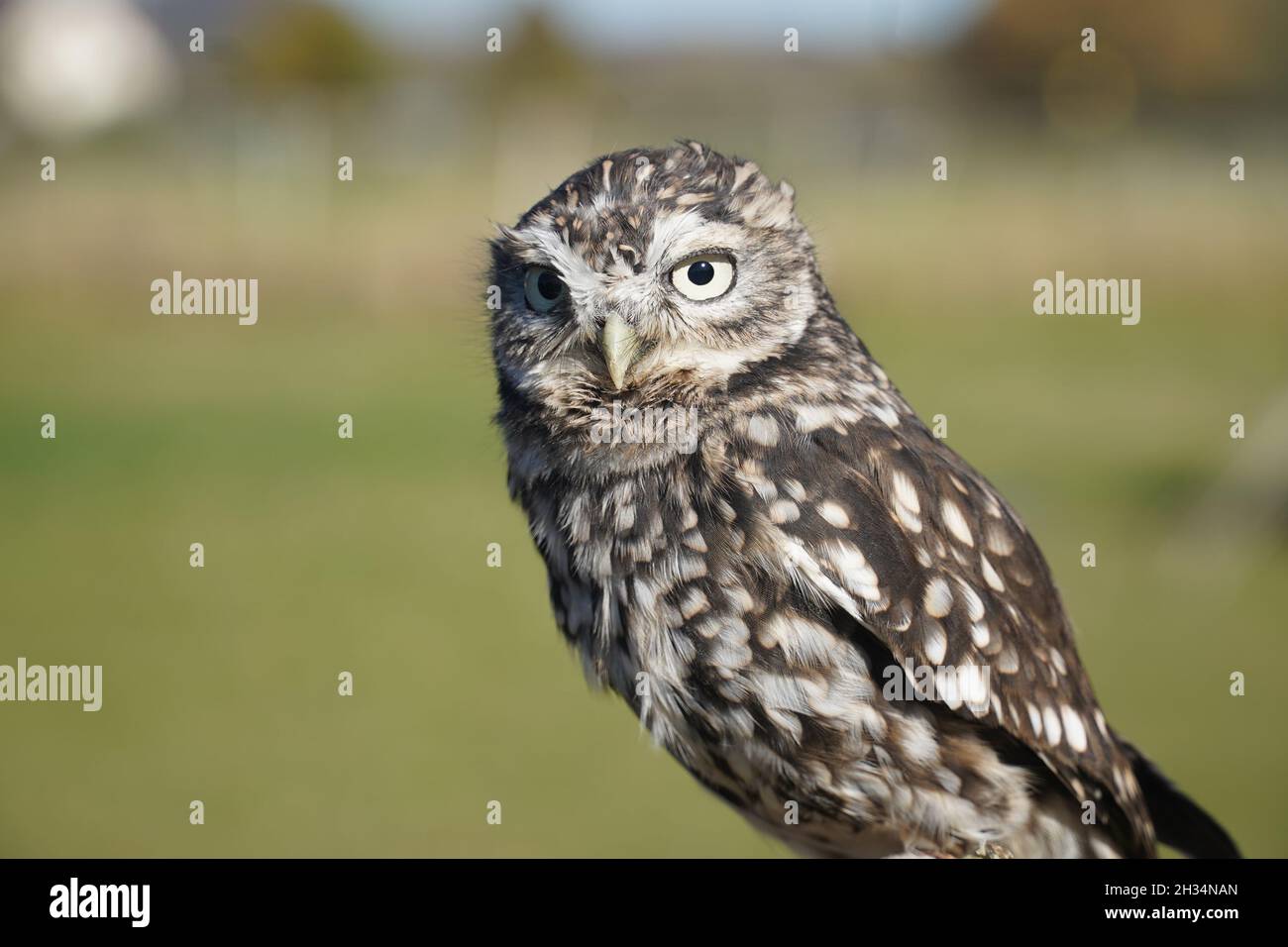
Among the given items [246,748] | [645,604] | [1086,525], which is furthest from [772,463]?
[1086,525]

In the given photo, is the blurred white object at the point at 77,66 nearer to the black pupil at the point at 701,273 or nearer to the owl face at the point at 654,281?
the owl face at the point at 654,281

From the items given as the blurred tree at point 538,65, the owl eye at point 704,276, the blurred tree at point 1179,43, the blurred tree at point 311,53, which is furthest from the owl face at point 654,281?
the blurred tree at point 1179,43

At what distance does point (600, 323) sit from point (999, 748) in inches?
53.2

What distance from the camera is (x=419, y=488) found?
1456 centimetres

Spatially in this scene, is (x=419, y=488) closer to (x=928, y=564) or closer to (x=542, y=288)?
(x=542, y=288)

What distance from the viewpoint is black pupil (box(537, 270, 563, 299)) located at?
9.04 ft

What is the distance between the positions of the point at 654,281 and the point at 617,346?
0.17 metres

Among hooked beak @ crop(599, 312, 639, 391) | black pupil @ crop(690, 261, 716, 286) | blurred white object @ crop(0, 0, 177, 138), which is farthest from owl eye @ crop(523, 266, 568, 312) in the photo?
blurred white object @ crop(0, 0, 177, 138)

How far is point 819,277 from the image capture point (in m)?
2.91

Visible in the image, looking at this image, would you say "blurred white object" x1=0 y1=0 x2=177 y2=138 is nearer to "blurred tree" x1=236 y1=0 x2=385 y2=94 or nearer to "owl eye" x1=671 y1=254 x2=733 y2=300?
"blurred tree" x1=236 y1=0 x2=385 y2=94

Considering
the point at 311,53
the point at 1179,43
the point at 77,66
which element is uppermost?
the point at 77,66

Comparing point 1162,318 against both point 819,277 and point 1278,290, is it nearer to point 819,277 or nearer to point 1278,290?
point 1278,290

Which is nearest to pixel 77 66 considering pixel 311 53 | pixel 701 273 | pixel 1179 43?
pixel 311 53

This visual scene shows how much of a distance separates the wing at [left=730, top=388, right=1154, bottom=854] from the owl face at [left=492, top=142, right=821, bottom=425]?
0.69 ft
